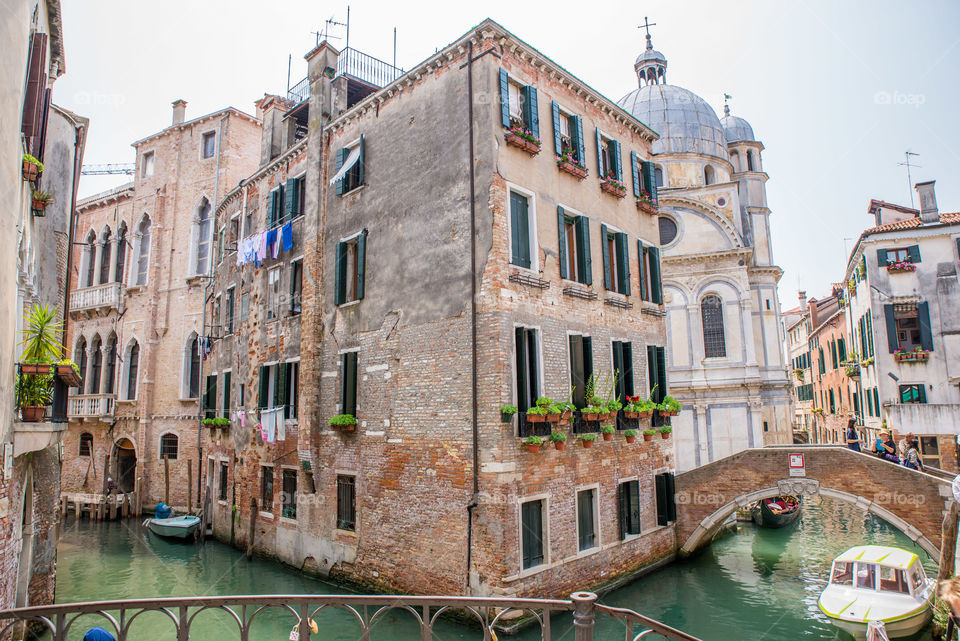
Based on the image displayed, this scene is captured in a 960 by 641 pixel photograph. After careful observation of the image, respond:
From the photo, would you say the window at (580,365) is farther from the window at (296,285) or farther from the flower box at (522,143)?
the window at (296,285)

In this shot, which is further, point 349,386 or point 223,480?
point 223,480

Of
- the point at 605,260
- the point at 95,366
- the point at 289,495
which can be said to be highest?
the point at 605,260

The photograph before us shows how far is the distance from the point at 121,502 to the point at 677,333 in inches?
918

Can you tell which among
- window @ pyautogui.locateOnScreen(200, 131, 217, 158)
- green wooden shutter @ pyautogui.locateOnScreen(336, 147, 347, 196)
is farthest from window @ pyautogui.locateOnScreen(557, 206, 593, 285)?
window @ pyautogui.locateOnScreen(200, 131, 217, 158)

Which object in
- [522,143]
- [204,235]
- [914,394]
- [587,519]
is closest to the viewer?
[522,143]

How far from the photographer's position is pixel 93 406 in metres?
25.9

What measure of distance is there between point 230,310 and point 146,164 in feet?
39.0

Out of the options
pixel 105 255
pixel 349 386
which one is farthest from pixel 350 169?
pixel 105 255

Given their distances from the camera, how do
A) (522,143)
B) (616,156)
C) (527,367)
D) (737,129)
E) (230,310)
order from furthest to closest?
(737,129) < (230,310) < (616,156) < (522,143) < (527,367)

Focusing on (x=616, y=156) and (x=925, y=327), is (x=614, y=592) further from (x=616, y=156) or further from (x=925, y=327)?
(x=925, y=327)

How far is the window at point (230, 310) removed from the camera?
66.6ft

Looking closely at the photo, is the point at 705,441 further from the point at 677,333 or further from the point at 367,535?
the point at 367,535

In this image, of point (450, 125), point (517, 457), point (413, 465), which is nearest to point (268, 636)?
point (413, 465)

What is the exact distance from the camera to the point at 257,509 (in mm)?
17094
